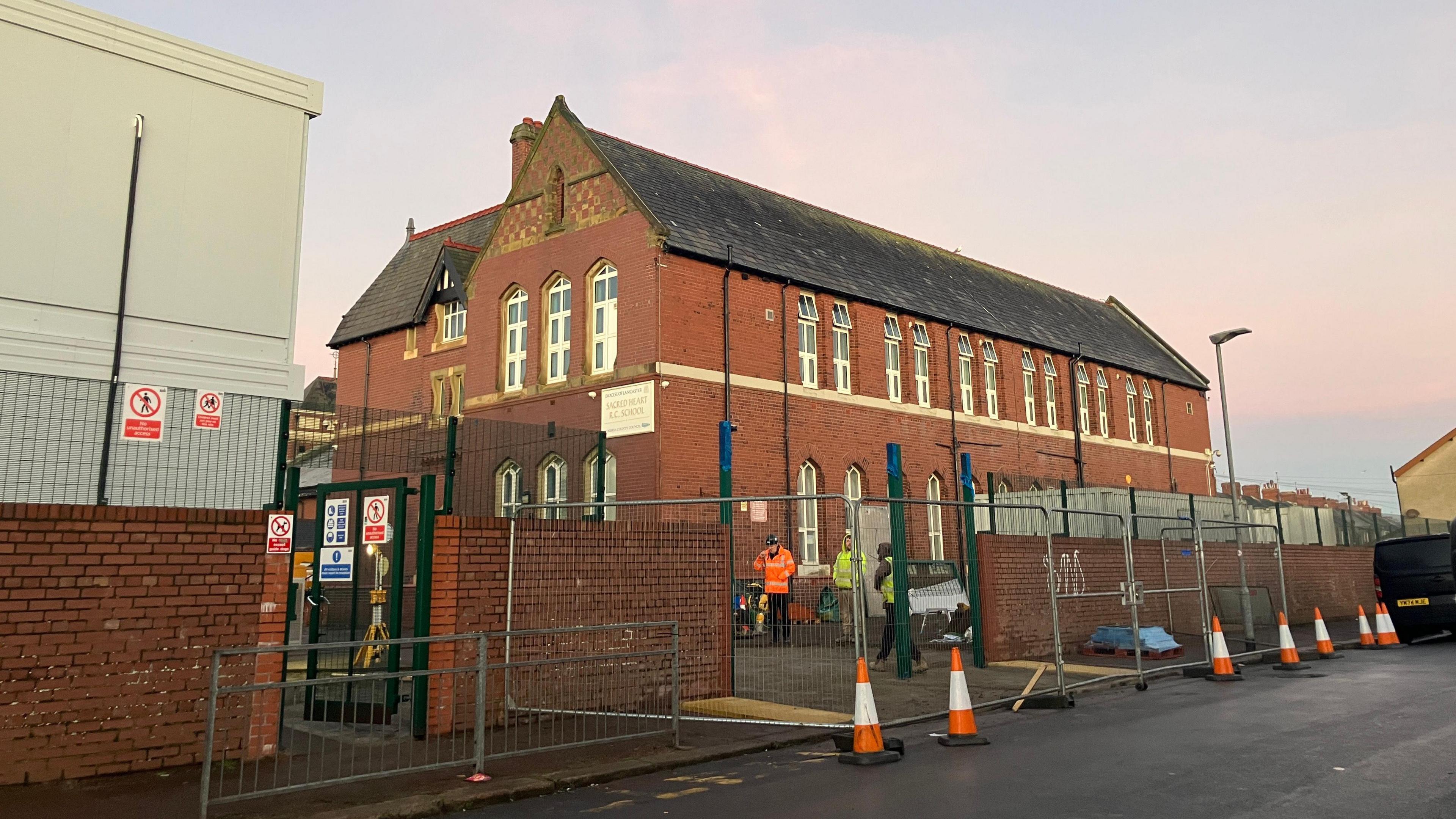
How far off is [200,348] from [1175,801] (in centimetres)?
932

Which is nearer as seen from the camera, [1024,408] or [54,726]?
[54,726]

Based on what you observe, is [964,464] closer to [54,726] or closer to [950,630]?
[950,630]

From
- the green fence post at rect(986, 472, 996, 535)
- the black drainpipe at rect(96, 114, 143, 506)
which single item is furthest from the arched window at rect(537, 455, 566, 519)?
the black drainpipe at rect(96, 114, 143, 506)

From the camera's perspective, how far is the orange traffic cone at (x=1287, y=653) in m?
14.5

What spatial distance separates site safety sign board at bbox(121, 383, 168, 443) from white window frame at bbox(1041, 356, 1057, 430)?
28493 millimetres

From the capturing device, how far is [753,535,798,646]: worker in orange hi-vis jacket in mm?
9859

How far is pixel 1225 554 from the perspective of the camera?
20.2 meters

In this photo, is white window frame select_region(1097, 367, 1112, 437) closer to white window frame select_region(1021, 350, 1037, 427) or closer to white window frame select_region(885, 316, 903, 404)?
white window frame select_region(1021, 350, 1037, 427)

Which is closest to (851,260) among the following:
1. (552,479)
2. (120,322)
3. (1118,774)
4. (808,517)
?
(808,517)

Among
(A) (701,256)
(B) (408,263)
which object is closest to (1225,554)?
(A) (701,256)

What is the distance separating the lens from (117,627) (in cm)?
738

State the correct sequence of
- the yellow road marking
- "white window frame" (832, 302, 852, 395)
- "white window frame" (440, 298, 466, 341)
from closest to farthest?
the yellow road marking, "white window frame" (832, 302, 852, 395), "white window frame" (440, 298, 466, 341)

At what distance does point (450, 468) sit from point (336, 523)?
1583mm

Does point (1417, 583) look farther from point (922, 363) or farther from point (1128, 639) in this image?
point (922, 363)
